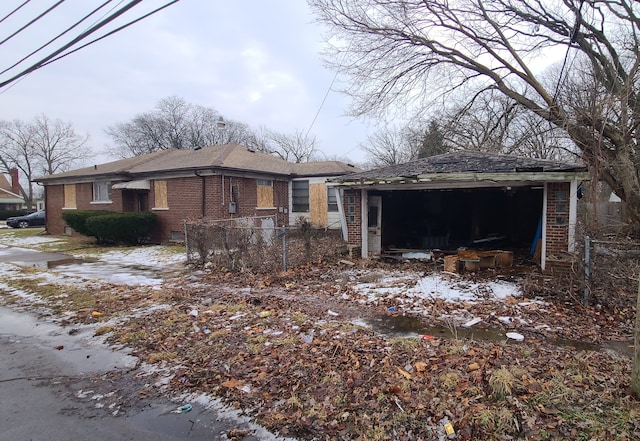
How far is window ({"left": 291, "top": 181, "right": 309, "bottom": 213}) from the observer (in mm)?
20031

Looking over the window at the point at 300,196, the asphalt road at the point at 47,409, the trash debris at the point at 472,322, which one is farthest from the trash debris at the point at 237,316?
the window at the point at 300,196

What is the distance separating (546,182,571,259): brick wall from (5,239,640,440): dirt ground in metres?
1.69

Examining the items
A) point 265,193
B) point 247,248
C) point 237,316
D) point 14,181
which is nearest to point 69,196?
point 265,193

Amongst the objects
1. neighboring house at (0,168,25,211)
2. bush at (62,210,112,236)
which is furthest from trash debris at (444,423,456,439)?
neighboring house at (0,168,25,211)

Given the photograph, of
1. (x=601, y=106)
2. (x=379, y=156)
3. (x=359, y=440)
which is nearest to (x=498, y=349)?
(x=359, y=440)

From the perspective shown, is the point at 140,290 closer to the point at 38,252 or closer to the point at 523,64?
the point at 38,252

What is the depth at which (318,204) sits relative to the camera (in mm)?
19453

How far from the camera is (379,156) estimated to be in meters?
39.5

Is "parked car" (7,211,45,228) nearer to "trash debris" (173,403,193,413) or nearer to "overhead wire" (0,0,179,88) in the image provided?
"overhead wire" (0,0,179,88)

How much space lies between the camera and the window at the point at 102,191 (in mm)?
19422

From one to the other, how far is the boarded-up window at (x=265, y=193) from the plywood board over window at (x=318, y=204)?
6.84ft

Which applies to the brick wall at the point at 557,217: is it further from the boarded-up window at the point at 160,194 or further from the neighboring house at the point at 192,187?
the boarded-up window at the point at 160,194

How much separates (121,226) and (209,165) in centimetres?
455

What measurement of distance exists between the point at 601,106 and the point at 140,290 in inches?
489
